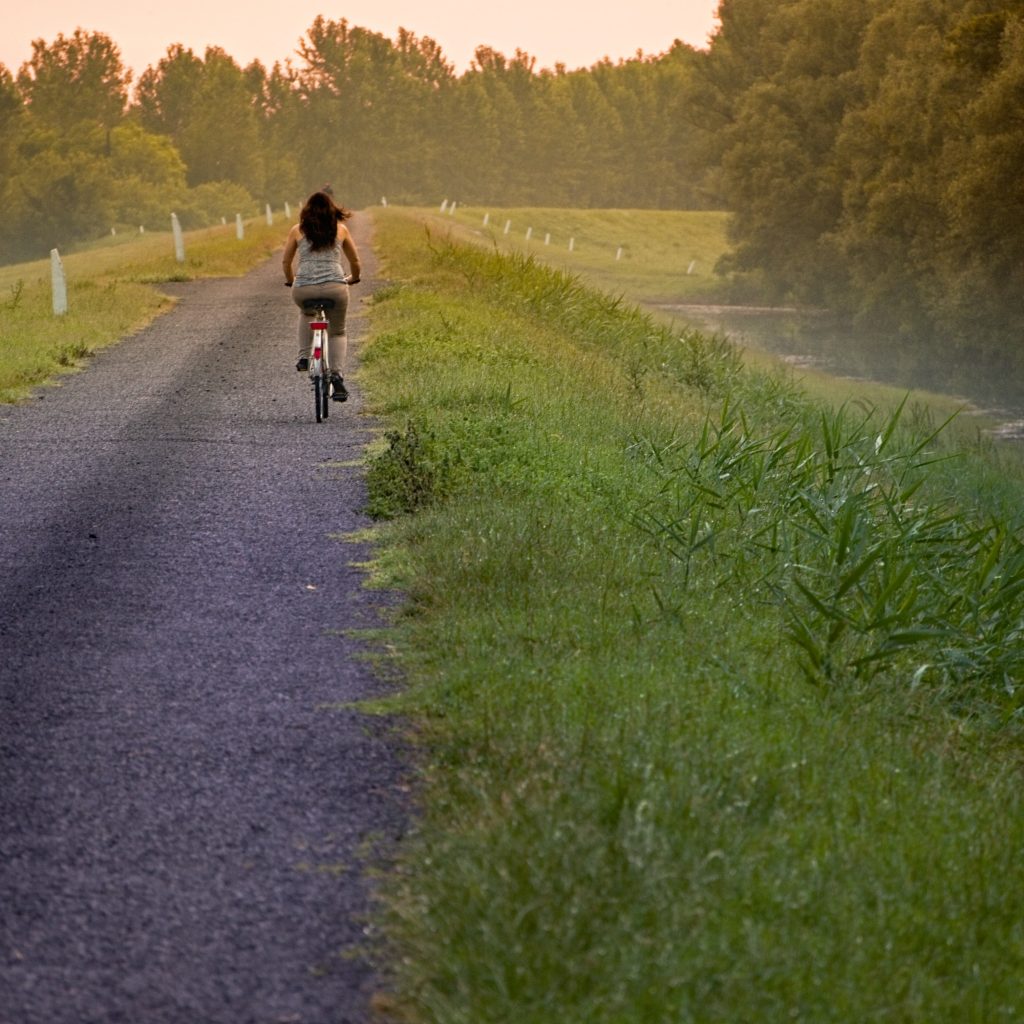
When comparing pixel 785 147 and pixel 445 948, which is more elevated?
pixel 785 147

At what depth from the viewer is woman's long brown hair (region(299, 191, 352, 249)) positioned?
13281 mm

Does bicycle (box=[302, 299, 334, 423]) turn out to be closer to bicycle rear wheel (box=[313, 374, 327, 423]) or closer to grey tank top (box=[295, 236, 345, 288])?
bicycle rear wheel (box=[313, 374, 327, 423])

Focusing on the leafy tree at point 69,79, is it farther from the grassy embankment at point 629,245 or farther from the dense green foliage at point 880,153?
the dense green foliage at point 880,153

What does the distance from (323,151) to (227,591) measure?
14766 centimetres

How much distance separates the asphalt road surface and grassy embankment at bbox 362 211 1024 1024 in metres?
0.26

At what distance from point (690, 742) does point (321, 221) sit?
9.07 m

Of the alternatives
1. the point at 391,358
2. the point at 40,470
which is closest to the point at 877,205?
the point at 391,358

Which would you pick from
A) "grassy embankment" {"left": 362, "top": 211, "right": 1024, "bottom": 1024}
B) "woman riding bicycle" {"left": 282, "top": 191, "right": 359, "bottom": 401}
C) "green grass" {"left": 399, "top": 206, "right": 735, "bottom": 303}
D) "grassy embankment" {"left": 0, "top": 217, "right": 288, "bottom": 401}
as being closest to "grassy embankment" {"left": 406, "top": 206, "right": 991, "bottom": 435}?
"green grass" {"left": 399, "top": 206, "right": 735, "bottom": 303}

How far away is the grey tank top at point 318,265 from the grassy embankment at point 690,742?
2450 millimetres

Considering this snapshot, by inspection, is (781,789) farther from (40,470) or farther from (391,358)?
(391,358)

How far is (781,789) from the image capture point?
15.8ft

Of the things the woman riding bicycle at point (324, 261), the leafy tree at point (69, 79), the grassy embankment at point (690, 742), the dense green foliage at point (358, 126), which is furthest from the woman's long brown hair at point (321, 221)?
the leafy tree at point (69, 79)

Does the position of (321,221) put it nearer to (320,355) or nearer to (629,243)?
(320,355)

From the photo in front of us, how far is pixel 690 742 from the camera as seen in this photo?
16.8 ft
